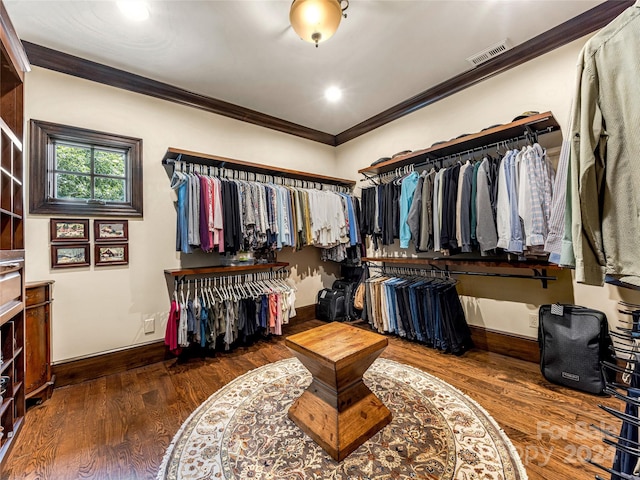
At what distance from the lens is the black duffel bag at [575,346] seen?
1.95m

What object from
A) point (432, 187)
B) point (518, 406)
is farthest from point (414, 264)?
point (518, 406)

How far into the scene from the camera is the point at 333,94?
3207 millimetres

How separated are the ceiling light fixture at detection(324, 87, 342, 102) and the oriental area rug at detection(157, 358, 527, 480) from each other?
3.03 m

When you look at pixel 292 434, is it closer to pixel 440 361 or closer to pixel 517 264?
pixel 440 361

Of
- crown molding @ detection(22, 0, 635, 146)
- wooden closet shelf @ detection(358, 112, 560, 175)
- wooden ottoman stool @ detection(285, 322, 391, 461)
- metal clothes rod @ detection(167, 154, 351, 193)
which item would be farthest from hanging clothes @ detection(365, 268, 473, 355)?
crown molding @ detection(22, 0, 635, 146)

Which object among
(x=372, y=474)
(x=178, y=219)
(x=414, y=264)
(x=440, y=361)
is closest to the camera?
(x=372, y=474)

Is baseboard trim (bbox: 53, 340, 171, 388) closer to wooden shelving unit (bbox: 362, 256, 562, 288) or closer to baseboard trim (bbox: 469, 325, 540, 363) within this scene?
wooden shelving unit (bbox: 362, 256, 562, 288)

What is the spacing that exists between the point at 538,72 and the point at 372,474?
3.34m

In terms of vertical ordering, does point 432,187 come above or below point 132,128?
below

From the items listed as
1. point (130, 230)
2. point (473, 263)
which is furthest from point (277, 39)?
point (473, 263)

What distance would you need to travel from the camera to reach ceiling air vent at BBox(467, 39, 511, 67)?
8.09 ft

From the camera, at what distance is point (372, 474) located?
1338 millimetres

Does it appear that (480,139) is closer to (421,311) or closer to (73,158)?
(421,311)

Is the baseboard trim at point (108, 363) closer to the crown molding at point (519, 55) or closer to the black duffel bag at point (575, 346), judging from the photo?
the black duffel bag at point (575, 346)
